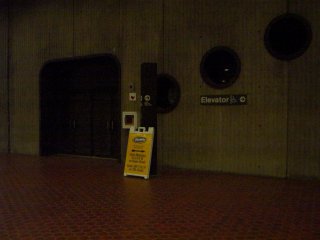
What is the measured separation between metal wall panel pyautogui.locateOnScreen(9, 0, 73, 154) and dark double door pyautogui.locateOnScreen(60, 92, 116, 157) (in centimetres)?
99

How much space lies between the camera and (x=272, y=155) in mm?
8227

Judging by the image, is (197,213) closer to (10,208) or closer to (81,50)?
(10,208)

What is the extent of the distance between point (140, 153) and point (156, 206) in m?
2.59

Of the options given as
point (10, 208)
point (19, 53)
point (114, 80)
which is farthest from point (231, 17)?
point (19, 53)

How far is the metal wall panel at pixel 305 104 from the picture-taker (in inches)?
305

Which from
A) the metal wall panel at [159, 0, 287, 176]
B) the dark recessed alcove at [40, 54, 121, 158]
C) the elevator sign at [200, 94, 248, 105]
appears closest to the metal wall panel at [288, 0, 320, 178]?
the metal wall panel at [159, 0, 287, 176]

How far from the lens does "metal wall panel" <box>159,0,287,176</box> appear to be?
8.18 metres

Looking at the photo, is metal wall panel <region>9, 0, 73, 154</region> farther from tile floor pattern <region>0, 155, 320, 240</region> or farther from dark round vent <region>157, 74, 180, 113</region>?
tile floor pattern <region>0, 155, 320, 240</region>

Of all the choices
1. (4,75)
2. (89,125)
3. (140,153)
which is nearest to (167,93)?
(140,153)

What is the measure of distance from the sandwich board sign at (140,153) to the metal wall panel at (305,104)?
3.02 m

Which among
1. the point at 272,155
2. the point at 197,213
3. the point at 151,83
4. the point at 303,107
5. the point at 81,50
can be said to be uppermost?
the point at 81,50

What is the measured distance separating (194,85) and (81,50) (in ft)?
12.7

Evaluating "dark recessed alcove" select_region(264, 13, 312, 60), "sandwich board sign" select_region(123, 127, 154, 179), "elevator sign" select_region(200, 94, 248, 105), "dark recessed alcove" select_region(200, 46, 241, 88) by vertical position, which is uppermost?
"dark recessed alcove" select_region(264, 13, 312, 60)

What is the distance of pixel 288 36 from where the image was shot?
27.1 ft
